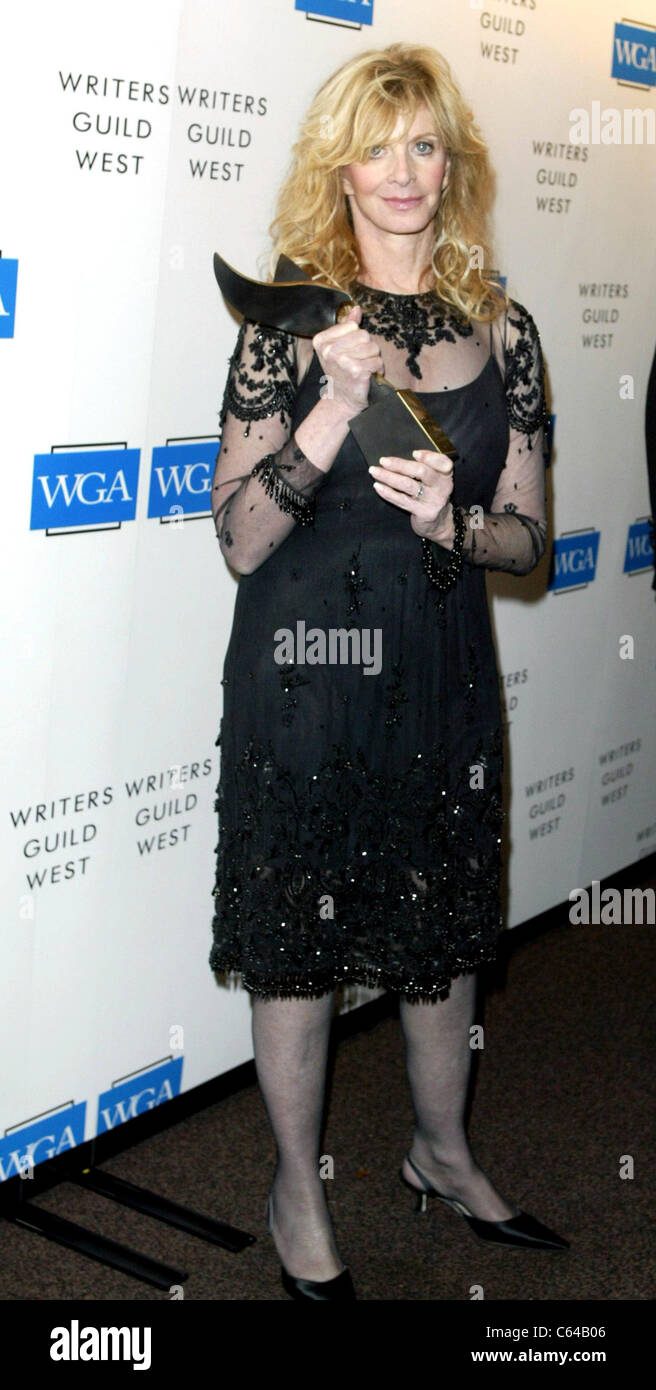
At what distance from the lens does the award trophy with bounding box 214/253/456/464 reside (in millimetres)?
1911

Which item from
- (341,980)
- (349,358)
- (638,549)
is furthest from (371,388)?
(638,549)

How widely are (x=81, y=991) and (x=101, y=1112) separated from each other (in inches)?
10.1

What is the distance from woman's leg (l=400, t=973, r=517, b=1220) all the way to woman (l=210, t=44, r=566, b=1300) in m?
0.07

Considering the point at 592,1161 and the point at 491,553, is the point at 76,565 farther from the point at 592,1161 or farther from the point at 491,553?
the point at 592,1161

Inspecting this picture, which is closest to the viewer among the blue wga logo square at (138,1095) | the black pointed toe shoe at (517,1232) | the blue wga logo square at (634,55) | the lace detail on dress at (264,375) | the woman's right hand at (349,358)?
the woman's right hand at (349,358)

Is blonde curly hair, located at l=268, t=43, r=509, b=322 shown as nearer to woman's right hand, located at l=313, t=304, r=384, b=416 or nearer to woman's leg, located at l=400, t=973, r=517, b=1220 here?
woman's right hand, located at l=313, t=304, r=384, b=416

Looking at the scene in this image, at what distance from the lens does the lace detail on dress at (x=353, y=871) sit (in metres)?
2.14

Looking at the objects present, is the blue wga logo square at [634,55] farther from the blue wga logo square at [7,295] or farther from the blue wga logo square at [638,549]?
the blue wga logo square at [7,295]

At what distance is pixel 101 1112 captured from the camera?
2621 mm

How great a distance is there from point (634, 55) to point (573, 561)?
3.76 ft

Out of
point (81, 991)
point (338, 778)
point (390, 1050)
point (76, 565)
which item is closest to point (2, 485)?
point (76, 565)

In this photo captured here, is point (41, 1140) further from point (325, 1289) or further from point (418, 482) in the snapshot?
point (418, 482)

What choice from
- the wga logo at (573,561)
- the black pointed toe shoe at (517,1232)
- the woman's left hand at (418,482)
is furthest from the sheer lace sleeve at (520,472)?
the wga logo at (573,561)

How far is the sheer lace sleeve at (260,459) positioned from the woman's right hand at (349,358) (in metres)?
0.10
